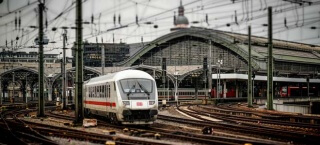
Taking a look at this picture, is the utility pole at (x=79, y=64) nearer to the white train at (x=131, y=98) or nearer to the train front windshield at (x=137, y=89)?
the white train at (x=131, y=98)

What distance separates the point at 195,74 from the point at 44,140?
62.9 m

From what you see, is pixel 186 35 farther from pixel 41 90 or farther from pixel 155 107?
pixel 155 107

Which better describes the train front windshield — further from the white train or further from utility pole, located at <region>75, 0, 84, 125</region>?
utility pole, located at <region>75, 0, 84, 125</region>

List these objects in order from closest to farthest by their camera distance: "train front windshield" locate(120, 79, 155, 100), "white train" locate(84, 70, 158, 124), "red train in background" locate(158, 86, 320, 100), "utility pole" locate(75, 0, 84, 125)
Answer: "white train" locate(84, 70, 158, 124) < "train front windshield" locate(120, 79, 155, 100) < "utility pole" locate(75, 0, 84, 125) < "red train in background" locate(158, 86, 320, 100)

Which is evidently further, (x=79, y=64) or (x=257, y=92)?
(x=257, y=92)

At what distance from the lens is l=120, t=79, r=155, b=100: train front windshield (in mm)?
22453

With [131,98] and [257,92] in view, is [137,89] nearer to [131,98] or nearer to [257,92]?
[131,98]

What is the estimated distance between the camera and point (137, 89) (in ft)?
74.6

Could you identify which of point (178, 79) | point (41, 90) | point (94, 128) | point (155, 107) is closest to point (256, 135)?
point (155, 107)

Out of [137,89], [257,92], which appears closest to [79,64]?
[137,89]

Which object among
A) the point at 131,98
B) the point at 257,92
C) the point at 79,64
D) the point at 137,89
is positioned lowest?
the point at 257,92

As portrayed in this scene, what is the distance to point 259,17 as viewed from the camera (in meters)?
36.1

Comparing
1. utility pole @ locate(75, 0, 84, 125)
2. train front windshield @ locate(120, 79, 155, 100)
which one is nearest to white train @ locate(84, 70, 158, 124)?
train front windshield @ locate(120, 79, 155, 100)

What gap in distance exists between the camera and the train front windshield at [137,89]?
2245 centimetres
